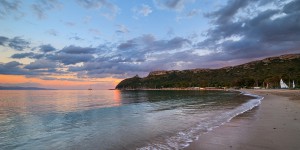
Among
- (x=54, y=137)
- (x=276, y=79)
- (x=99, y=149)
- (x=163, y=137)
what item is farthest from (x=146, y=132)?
(x=276, y=79)

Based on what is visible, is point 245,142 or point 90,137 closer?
point 245,142

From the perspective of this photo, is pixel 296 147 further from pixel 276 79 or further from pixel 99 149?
pixel 276 79

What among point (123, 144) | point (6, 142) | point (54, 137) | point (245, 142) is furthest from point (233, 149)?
point (6, 142)

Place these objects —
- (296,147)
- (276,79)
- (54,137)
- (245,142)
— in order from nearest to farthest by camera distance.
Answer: (296,147) → (245,142) → (54,137) → (276,79)

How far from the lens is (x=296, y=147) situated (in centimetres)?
905

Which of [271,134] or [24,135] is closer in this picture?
[271,134]

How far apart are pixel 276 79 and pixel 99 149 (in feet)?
484

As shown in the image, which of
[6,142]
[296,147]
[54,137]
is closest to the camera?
[296,147]

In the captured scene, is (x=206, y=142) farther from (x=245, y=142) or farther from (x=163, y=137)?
(x=163, y=137)

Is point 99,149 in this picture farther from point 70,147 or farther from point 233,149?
point 233,149

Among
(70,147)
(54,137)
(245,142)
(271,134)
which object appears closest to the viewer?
(245,142)

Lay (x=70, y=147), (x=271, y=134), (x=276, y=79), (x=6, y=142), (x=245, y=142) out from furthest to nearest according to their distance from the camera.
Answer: (x=276, y=79)
(x=6, y=142)
(x=271, y=134)
(x=70, y=147)
(x=245, y=142)

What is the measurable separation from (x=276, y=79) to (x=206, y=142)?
475 feet

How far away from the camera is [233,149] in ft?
29.8
